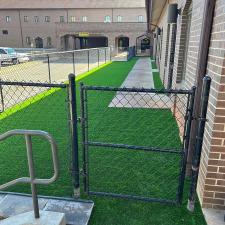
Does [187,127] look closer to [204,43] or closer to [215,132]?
[215,132]

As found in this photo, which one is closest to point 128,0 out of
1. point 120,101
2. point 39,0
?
point 39,0

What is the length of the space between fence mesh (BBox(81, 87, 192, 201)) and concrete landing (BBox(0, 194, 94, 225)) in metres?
0.40

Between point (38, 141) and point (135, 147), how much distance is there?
2.63 meters

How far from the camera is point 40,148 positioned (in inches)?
183

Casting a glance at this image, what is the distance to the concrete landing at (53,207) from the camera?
2.88 meters

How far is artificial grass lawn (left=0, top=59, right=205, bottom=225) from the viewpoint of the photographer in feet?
9.89

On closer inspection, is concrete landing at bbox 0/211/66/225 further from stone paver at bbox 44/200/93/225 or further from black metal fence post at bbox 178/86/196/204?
black metal fence post at bbox 178/86/196/204

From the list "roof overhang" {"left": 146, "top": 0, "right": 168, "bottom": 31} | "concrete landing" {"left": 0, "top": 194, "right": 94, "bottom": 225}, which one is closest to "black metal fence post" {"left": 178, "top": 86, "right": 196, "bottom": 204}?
"concrete landing" {"left": 0, "top": 194, "right": 94, "bottom": 225}

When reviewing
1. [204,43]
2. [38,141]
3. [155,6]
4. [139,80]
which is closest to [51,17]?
[155,6]

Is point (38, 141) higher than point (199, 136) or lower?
lower

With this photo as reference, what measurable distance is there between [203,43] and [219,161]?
139 cm

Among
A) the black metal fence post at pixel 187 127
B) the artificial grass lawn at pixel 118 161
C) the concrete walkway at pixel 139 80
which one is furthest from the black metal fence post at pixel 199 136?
the concrete walkway at pixel 139 80

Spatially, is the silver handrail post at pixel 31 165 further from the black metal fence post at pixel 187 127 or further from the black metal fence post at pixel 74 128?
the black metal fence post at pixel 187 127

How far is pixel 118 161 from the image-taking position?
13.7 ft
